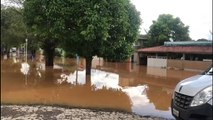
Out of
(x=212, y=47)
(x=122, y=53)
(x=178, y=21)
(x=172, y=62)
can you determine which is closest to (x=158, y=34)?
(x=178, y=21)

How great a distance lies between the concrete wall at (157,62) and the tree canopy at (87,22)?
22858mm

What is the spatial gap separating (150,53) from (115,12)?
29835mm

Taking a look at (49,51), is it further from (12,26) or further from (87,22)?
(87,22)

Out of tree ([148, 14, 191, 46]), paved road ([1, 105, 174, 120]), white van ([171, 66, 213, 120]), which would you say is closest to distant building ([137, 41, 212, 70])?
tree ([148, 14, 191, 46])

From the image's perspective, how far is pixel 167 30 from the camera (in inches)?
1988

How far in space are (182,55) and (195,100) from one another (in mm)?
37535

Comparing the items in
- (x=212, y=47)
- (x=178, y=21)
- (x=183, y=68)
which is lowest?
(x=183, y=68)

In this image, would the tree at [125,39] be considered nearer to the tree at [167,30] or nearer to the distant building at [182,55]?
the distant building at [182,55]

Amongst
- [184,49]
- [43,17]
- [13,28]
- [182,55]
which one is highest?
[13,28]

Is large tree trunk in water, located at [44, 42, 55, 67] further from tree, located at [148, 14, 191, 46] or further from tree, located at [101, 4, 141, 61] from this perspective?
tree, located at [148, 14, 191, 46]

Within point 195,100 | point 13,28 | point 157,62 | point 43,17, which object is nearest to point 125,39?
point 43,17

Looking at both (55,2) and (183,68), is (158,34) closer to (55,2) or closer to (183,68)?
(183,68)

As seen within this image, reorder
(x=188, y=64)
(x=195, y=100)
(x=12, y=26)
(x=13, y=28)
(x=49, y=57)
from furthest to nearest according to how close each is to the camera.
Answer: (x=13, y=28) → (x=188, y=64) → (x=12, y=26) → (x=49, y=57) → (x=195, y=100)

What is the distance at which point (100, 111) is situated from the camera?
10.8 meters
